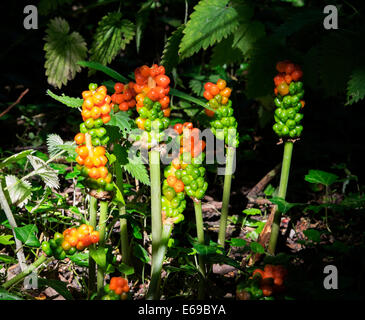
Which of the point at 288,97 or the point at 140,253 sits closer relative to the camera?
the point at 288,97

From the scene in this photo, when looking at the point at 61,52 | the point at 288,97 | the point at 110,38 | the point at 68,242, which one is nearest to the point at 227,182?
the point at 288,97

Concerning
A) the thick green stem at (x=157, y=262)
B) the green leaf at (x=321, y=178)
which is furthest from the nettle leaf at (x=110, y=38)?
the green leaf at (x=321, y=178)

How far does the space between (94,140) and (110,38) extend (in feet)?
3.87

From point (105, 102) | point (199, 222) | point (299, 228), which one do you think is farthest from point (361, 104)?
point (105, 102)

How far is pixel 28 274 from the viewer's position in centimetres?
172

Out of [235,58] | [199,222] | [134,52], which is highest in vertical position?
[134,52]

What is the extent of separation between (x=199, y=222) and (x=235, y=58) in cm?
112

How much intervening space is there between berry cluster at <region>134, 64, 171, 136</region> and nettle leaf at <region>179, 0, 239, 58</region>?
0.50 metres

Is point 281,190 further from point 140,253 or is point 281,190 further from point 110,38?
point 110,38

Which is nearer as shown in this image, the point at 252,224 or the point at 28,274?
the point at 28,274

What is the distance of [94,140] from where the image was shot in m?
1.63

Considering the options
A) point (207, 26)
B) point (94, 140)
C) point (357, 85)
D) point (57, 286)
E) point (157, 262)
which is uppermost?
point (207, 26)

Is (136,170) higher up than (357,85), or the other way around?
(357,85)
